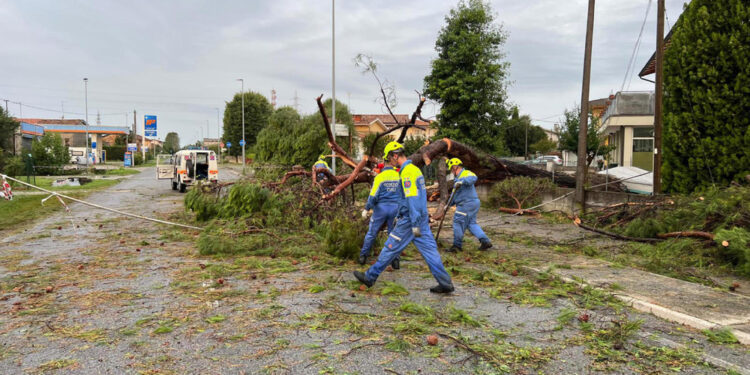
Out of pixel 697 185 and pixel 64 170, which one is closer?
pixel 697 185

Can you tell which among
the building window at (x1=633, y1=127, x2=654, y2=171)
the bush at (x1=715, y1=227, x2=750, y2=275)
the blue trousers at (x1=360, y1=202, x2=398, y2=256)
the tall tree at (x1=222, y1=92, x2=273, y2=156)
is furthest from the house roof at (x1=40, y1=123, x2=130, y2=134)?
the bush at (x1=715, y1=227, x2=750, y2=275)

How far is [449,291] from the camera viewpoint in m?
5.57

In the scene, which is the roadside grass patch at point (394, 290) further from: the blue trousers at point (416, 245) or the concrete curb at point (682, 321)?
the concrete curb at point (682, 321)

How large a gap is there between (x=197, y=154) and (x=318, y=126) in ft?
19.5

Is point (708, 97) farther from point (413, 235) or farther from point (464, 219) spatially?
point (413, 235)

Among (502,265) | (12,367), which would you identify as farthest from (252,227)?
(12,367)

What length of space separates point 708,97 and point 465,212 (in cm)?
612

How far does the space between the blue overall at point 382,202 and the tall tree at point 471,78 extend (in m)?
16.2

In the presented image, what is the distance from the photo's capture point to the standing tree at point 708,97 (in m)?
9.60

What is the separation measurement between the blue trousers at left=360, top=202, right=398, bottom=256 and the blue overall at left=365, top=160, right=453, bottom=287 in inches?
47.5

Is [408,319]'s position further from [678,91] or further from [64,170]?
[64,170]

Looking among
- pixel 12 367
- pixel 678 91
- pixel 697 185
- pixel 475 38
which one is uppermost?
pixel 475 38

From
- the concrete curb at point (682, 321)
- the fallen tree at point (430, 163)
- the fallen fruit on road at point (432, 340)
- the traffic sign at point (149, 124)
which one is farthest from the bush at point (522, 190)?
the traffic sign at point (149, 124)

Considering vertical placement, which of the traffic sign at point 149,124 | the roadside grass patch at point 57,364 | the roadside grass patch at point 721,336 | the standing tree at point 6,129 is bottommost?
the roadside grass patch at point 57,364
